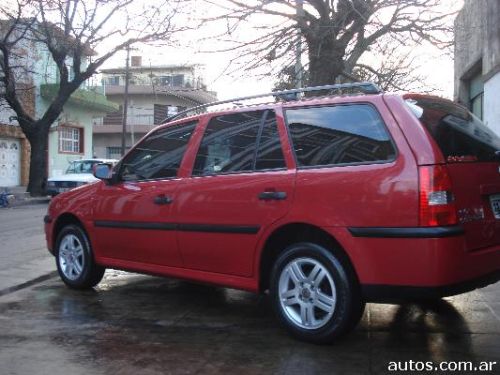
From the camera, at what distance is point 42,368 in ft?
13.5

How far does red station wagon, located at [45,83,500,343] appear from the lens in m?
4.00

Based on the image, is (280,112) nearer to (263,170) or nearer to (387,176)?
(263,170)

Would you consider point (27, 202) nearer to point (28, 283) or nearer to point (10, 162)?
point (10, 162)

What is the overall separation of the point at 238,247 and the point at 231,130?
1056 mm

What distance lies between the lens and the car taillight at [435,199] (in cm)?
393

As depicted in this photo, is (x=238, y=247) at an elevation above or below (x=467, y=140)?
below

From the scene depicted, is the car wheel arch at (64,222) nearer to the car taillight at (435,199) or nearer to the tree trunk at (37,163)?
the car taillight at (435,199)

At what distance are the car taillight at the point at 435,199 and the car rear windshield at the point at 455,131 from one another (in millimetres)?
233

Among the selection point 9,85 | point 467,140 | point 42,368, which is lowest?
point 42,368

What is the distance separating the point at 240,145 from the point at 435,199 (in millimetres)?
1800

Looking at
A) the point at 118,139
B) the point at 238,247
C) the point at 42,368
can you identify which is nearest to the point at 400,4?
the point at 238,247

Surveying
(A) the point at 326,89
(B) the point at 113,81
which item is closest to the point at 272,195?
(A) the point at 326,89

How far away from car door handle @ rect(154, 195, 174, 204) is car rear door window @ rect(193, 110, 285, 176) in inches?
13.4

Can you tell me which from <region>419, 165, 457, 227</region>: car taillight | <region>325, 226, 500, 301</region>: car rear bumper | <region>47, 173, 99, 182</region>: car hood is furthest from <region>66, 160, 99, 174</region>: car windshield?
<region>419, 165, 457, 227</region>: car taillight
